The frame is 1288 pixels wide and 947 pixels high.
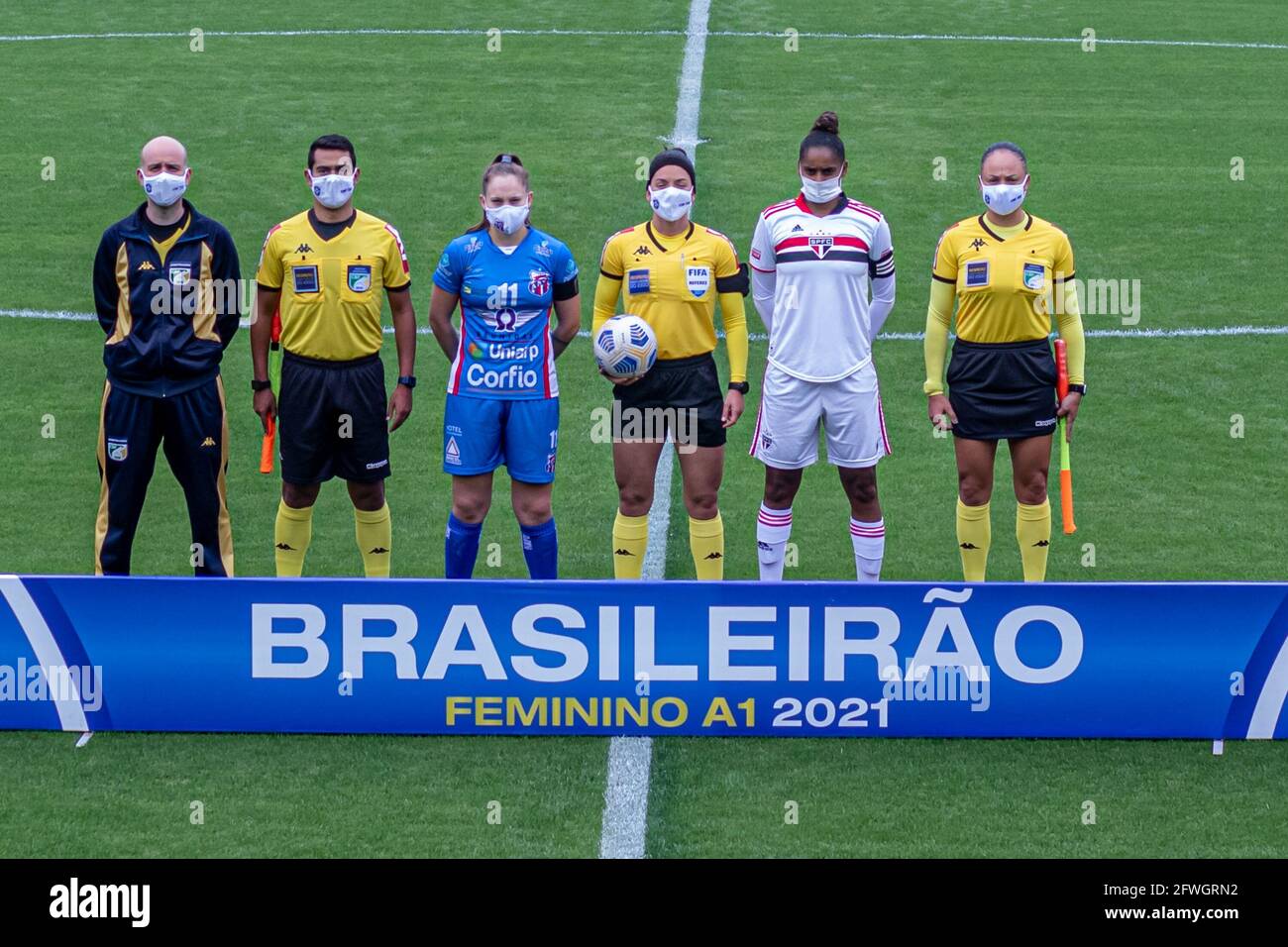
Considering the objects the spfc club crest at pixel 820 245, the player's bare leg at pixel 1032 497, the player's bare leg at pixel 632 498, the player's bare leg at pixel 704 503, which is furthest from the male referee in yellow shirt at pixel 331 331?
the player's bare leg at pixel 1032 497

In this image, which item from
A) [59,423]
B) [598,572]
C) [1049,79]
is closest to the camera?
[598,572]

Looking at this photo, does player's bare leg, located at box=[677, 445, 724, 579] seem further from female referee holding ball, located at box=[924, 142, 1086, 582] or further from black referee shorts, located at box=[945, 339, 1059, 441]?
black referee shorts, located at box=[945, 339, 1059, 441]

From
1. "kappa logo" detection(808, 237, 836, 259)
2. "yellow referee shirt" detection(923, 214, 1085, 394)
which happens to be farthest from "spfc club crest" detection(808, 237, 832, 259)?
"yellow referee shirt" detection(923, 214, 1085, 394)

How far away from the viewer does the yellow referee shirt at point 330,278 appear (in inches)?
336

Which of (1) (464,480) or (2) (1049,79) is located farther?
(2) (1049,79)

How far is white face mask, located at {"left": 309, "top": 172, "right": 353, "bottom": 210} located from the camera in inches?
334

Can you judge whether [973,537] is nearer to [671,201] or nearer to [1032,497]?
[1032,497]

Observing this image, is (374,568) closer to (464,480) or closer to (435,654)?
(464,480)

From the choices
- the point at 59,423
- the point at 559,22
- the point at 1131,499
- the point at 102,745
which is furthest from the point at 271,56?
the point at 102,745

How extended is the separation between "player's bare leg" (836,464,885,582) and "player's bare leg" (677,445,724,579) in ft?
2.10

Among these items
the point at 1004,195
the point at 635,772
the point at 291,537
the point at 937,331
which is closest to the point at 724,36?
the point at 937,331

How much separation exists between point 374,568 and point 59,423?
4.16 meters

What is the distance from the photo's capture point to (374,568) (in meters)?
9.23

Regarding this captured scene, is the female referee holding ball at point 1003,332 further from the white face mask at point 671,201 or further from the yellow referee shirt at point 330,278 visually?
the yellow referee shirt at point 330,278
